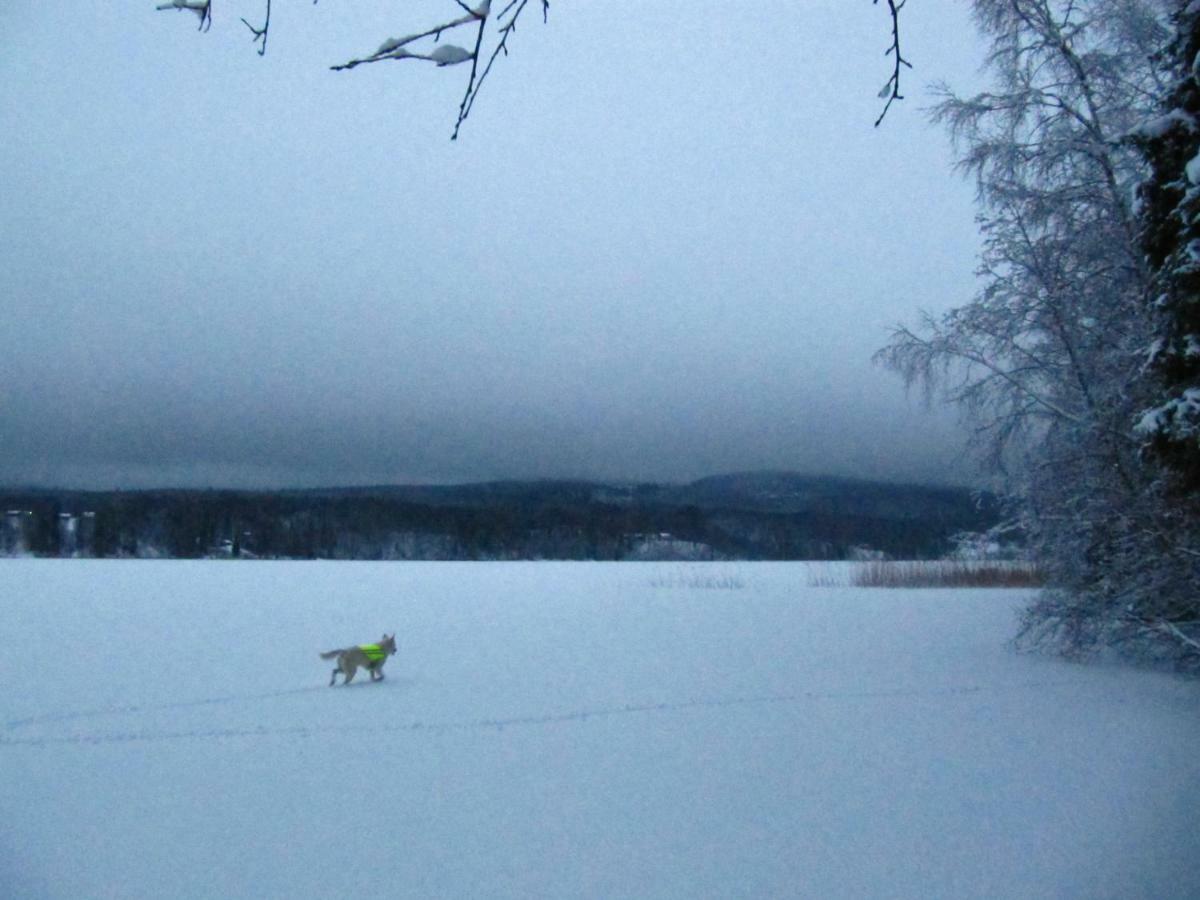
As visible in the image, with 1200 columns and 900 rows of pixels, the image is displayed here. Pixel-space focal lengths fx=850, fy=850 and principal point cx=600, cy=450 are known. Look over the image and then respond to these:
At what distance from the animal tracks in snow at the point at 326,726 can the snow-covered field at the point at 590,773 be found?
4 cm

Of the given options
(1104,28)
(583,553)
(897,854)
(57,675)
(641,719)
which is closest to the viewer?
(897,854)

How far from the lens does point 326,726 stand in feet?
21.8

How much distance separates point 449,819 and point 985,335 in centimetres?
861

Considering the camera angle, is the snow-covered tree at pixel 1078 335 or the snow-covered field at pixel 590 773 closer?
the snow-covered field at pixel 590 773

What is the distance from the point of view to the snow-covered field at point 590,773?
13.3 ft

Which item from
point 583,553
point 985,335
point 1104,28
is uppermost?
point 1104,28

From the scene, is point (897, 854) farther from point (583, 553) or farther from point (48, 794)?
point (583, 553)

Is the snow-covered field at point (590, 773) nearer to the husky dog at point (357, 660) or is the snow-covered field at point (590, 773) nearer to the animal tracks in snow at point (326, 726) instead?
the animal tracks in snow at point (326, 726)

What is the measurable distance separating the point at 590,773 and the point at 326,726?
7.78ft

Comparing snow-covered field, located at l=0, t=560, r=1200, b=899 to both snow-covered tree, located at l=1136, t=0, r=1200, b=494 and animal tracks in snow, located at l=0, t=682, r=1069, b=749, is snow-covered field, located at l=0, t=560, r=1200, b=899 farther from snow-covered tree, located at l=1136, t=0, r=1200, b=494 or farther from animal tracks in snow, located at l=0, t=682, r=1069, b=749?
snow-covered tree, located at l=1136, t=0, r=1200, b=494

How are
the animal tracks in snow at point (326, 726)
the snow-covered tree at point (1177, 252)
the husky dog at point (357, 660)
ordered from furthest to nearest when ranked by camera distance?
the husky dog at point (357, 660)
the animal tracks in snow at point (326, 726)
the snow-covered tree at point (1177, 252)

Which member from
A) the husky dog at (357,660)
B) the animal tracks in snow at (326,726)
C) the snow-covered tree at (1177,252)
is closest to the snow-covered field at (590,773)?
the animal tracks in snow at (326,726)

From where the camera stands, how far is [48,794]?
494 cm

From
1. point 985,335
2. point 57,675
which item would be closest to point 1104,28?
point 985,335
